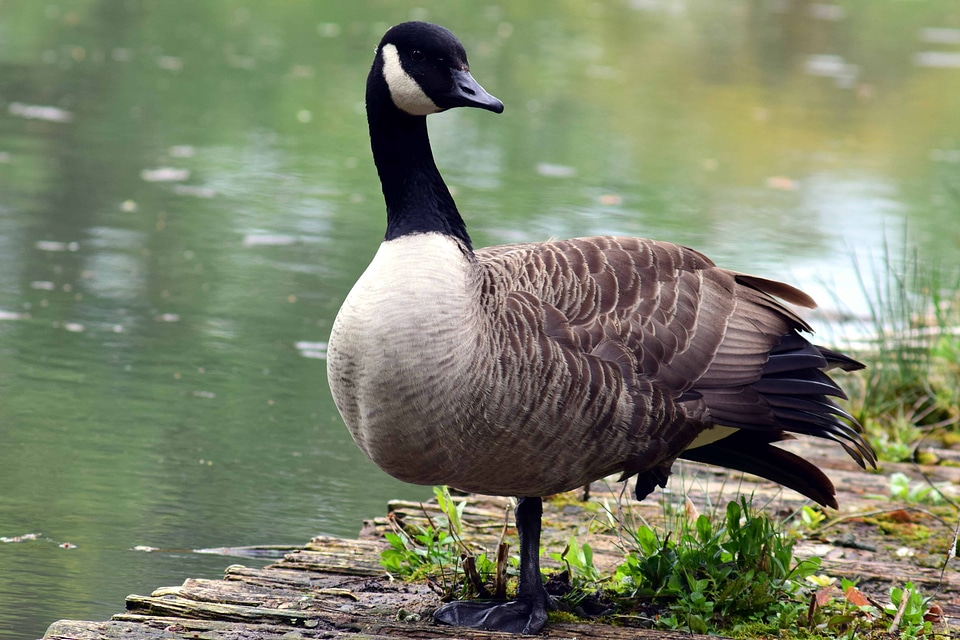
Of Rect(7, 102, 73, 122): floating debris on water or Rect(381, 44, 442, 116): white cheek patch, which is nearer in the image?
Rect(381, 44, 442, 116): white cheek patch

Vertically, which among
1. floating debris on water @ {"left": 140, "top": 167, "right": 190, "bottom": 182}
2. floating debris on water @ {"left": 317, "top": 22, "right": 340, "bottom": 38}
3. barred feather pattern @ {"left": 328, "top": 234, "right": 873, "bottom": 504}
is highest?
floating debris on water @ {"left": 317, "top": 22, "right": 340, "bottom": 38}

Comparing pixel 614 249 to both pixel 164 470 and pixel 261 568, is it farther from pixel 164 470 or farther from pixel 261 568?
pixel 164 470

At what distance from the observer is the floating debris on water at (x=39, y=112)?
33.7 feet

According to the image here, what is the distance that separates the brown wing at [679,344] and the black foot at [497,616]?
501 mm

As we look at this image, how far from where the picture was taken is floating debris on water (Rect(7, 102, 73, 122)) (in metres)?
10.3

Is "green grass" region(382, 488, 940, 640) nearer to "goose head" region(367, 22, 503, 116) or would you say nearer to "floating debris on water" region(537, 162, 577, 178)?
"goose head" region(367, 22, 503, 116)

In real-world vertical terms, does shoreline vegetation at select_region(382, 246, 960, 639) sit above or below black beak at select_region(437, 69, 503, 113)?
below

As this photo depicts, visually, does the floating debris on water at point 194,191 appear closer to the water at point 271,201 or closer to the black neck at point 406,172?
the water at point 271,201

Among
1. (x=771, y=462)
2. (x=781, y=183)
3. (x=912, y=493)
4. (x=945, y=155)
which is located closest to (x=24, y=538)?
(x=771, y=462)

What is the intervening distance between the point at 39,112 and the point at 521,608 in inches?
318

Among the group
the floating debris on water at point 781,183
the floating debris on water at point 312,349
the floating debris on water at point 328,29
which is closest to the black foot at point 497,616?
the floating debris on water at point 312,349

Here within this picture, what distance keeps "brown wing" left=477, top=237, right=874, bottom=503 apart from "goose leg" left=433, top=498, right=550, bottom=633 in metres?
0.37

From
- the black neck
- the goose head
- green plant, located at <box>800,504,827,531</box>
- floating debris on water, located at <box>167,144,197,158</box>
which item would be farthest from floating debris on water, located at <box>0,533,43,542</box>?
floating debris on water, located at <box>167,144,197,158</box>

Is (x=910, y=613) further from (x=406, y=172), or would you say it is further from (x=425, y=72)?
(x=425, y=72)
